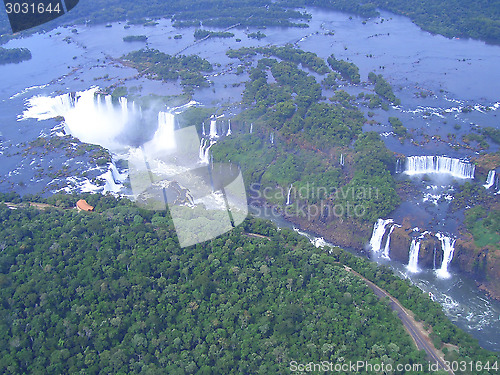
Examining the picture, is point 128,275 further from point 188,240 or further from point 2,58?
point 2,58

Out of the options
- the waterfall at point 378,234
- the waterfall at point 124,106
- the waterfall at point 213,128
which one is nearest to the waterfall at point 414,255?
the waterfall at point 378,234

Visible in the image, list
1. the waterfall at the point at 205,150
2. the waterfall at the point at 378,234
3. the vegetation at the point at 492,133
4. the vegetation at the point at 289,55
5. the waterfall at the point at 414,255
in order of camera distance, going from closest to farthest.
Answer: the waterfall at the point at 414,255
the waterfall at the point at 378,234
the vegetation at the point at 492,133
the waterfall at the point at 205,150
the vegetation at the point at 289,55

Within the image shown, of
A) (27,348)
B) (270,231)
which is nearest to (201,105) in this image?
(270,231)

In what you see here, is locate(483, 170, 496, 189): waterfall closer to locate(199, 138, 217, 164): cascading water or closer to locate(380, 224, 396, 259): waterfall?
locate(380, 224, 396, 259): waterfall

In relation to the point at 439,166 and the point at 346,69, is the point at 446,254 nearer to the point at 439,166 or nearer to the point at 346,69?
the point at 439,166

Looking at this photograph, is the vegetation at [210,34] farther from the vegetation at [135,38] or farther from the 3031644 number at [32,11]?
the 3031644 number at [32,11]

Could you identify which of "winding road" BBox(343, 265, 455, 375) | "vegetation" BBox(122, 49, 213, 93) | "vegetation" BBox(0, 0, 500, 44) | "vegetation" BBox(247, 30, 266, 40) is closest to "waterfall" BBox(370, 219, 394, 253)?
"winding road" BBox(343, 265, 455, 375)
